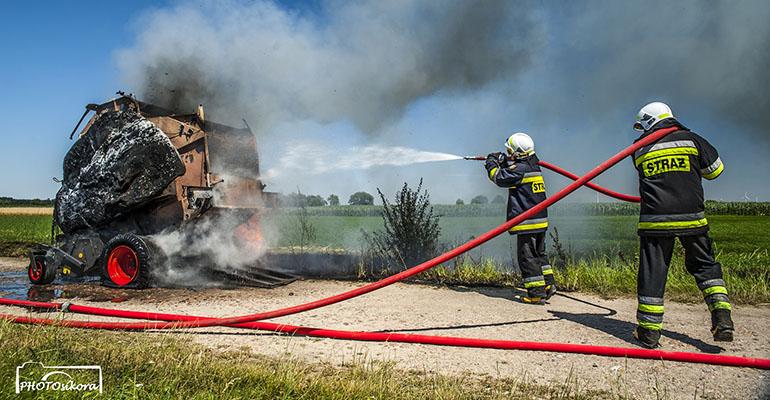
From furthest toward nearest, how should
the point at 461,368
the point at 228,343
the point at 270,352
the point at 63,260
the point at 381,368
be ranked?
the point at 63,260 → the point at 228,343 → the point at 270,352 → the point at 461,368 → the point at 381,368

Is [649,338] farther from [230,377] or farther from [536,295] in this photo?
→ [230,377]

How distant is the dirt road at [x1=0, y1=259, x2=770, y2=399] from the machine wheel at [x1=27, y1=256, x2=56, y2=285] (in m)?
0.28

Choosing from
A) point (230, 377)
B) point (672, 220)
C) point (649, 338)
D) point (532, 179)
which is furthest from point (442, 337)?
point (532, 179)

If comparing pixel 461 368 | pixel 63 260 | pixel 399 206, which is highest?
pixel 399 206

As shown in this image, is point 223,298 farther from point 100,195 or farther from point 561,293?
point 561,293

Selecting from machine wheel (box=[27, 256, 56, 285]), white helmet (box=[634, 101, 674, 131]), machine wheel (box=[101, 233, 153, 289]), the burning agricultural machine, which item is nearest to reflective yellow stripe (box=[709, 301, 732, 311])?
white helmet (box=[634, 101, 674, 131])

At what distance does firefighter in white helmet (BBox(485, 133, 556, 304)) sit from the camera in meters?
5.81

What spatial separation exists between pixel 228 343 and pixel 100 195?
3.99 metres

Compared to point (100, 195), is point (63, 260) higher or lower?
lower

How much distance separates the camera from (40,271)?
7.15 metres

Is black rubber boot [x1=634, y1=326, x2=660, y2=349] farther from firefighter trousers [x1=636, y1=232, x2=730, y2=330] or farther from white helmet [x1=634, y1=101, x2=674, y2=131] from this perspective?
white helmet [x1=634, y1=101, x2=674, y2=131]

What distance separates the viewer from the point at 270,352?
390 cm

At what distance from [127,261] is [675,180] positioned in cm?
641

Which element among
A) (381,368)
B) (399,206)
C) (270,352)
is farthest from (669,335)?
(399,206)
